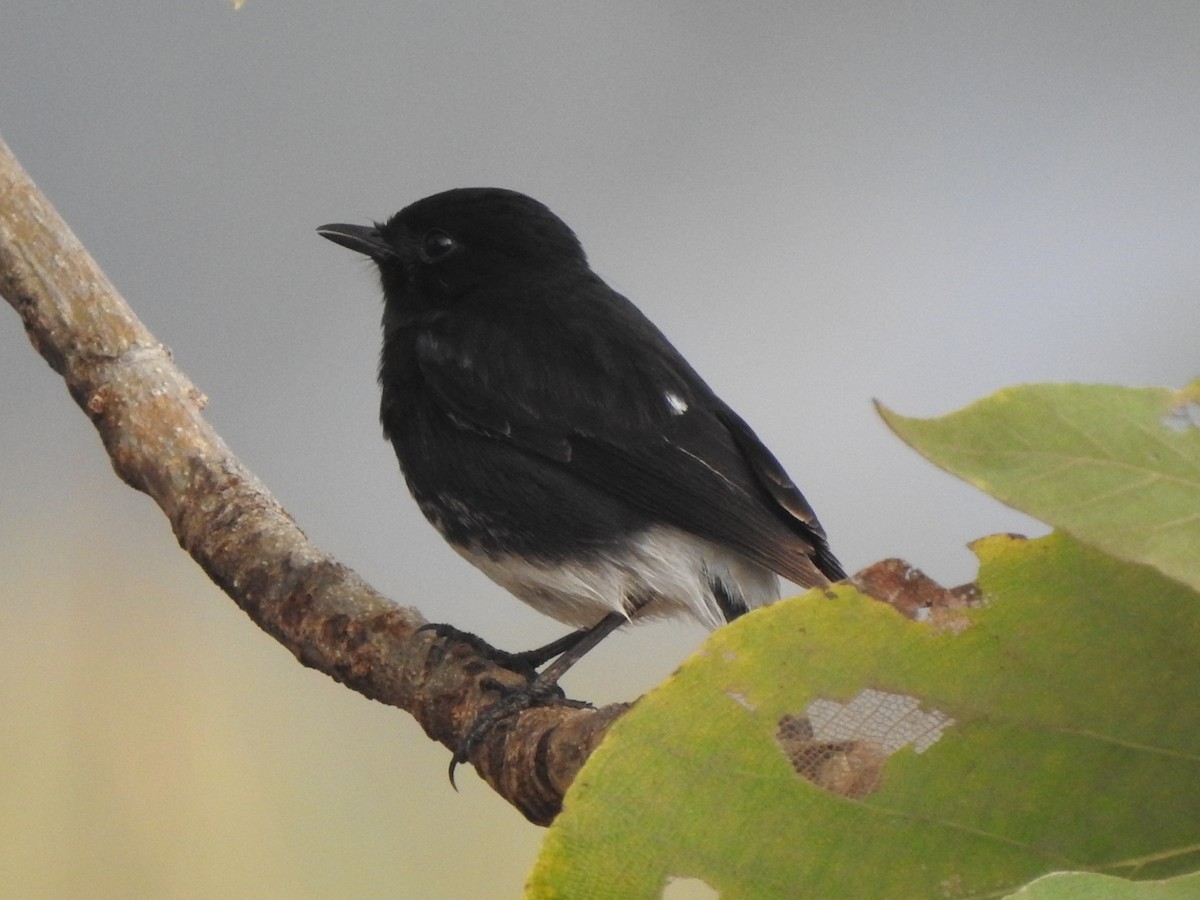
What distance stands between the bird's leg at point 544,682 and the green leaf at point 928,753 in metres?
0.64

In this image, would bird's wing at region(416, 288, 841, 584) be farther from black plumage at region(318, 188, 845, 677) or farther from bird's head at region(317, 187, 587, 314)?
bird's head at region(317, 187, 587, 314)

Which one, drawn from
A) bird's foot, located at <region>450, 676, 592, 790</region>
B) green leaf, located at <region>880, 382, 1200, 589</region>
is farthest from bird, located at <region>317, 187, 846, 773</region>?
green leaf, located at <region>880, 382, 1200, 589</region>

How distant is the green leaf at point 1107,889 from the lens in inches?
13.4

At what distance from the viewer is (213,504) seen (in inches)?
54.2

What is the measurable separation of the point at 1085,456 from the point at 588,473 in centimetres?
123

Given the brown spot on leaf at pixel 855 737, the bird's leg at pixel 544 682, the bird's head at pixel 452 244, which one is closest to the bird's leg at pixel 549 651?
the bird's leg at pixel 544 682

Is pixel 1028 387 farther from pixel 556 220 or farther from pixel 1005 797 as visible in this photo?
pixel 556 220

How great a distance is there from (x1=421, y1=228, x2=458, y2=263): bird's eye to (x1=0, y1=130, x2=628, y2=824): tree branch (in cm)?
53

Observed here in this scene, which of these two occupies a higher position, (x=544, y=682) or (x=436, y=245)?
(x=436, y=245)

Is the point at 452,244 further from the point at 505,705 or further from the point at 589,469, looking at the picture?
the point at 505,705

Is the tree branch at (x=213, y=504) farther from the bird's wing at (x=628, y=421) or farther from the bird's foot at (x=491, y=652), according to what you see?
the bird's wing at (x=628, y=421)

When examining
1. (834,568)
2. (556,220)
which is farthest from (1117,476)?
(556,220)

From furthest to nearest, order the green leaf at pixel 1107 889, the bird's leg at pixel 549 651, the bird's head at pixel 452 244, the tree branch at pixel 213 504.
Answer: the bird's head at pixel 452 244 → the bird's leg at pixel 549 651 → the tree branch at pixel 213 504 → the green leaf at pixel 1107 889

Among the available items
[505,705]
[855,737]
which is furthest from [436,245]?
[855,737]
